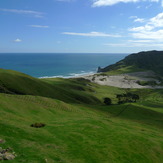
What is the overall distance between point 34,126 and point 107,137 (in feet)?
47.9

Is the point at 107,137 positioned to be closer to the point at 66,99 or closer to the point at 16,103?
the point at 16,103

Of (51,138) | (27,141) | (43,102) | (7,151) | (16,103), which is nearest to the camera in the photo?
(7,151)

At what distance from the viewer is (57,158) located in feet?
82.3

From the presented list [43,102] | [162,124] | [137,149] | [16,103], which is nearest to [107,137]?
[137,149]

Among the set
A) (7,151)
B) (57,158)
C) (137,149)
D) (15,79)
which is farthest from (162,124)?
(15,79)

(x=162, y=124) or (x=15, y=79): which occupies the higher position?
(x=15, y=79)

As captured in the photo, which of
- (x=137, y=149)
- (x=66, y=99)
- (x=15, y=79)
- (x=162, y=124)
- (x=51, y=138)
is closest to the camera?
(x=51, y=138)

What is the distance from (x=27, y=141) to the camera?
27.9 m

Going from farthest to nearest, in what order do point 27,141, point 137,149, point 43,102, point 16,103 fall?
point 43,102, point 16,103, point 137,149, point 27,141

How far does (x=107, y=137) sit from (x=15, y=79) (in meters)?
74.5

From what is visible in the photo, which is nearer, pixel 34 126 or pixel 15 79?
pixel 34 126

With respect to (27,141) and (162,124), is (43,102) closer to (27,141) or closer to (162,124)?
(27,141)

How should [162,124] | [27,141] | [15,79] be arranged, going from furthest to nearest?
[15,79] < [162,124] < [27,141]

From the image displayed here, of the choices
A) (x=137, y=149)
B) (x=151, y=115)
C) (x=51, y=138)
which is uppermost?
(x=51, y=138)
